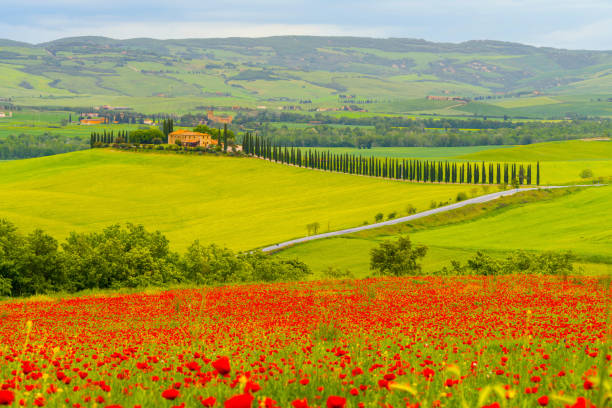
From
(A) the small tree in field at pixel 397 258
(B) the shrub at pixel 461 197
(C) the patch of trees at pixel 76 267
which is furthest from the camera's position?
(B) the shrub at pixel 461 197

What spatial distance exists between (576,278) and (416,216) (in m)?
85.8

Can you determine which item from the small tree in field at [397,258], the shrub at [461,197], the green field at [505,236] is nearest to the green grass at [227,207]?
the shrub at [461,197]

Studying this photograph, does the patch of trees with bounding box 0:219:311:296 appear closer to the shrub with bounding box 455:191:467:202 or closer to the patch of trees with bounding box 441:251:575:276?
the patch of trees with bounding box 441:251:575:276

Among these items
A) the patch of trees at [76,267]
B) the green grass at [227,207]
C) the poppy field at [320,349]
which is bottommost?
the green grass at [227,207]

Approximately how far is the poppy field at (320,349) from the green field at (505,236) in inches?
1806

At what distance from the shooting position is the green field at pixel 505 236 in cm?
8362

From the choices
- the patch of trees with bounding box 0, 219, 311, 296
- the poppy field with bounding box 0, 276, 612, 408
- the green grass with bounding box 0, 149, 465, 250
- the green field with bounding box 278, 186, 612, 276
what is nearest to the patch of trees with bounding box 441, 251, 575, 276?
the poppy field with bounding box 0, 276, 612, 408

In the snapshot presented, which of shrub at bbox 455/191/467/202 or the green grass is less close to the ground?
shrub at bbox 455/191/467/202

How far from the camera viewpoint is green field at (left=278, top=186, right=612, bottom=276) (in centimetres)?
8362

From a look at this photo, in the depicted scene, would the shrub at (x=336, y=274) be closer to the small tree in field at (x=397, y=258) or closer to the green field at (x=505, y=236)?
the small tree in field at (x=397, y=258)

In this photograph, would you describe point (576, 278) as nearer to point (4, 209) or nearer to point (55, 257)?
point (55, 257)

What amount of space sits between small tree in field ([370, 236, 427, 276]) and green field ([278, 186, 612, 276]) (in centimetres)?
1323

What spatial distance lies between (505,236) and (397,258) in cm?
4986

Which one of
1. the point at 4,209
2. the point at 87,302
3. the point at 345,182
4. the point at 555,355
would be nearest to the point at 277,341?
the point at 555,355
